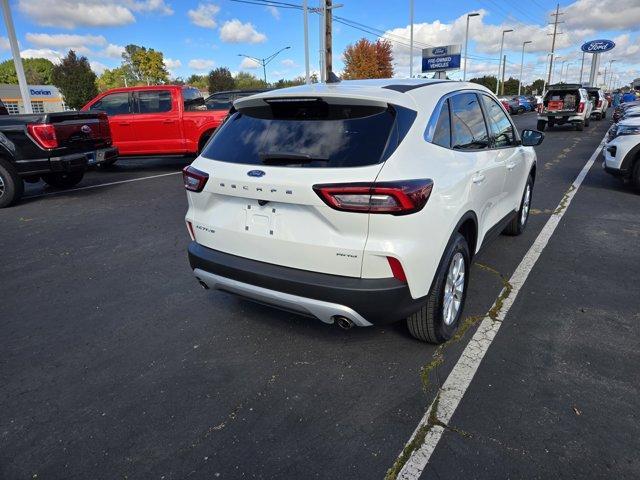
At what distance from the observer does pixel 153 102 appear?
35.8 feet

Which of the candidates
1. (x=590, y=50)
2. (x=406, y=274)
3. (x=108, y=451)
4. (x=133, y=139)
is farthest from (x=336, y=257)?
(x=590, y=50)

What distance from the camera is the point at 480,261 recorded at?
4.79 metres

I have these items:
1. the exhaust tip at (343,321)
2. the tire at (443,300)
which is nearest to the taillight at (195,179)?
the exhaust tip at (343,321)

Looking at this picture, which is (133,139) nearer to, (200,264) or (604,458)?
(200,264)

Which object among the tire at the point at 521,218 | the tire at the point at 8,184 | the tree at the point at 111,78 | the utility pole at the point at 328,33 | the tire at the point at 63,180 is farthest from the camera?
the tree at the point at 111,78

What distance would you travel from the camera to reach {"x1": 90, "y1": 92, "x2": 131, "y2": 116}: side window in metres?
11.0

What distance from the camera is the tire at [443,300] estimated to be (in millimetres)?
2896

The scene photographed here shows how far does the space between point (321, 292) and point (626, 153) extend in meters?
7.75

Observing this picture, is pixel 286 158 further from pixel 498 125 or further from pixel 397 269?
Answer: pixel 498 125

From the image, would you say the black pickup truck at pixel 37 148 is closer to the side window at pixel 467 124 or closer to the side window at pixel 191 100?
the side window at pixel 191 100

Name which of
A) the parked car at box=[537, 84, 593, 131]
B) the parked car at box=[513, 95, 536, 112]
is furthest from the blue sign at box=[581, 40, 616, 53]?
the parked car at box=[537, 84, 593, 131]

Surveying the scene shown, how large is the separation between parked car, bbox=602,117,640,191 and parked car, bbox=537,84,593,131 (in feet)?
44.9

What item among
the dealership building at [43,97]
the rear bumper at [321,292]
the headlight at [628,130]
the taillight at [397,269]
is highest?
the dealership building at [43,97]

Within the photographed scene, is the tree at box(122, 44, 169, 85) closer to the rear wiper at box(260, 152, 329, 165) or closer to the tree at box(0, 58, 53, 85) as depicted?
the tree at box(0, 58, 53, 85)
